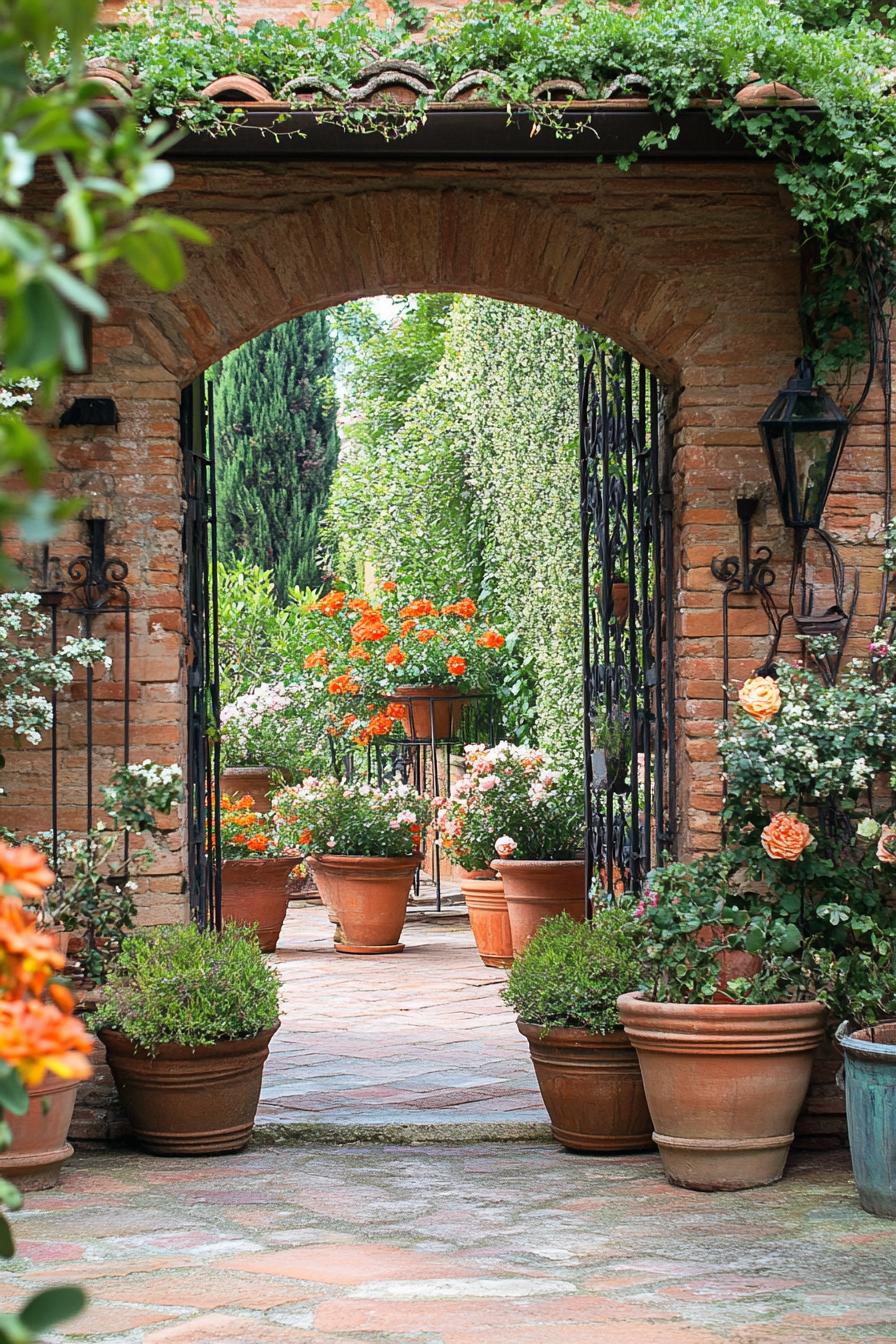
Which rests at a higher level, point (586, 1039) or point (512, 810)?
point (512, 810)

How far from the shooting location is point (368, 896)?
32.2 ft

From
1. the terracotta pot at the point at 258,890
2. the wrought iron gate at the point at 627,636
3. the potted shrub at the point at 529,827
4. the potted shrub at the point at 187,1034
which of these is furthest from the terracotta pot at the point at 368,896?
the potted shrub at the point at 187,1034

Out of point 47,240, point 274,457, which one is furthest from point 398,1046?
point 274,457

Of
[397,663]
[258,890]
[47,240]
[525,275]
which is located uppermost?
[525,275]

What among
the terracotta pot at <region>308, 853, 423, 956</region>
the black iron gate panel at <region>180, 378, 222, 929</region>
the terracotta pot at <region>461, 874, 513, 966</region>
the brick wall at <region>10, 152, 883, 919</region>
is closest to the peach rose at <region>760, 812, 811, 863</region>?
the brick wall at <region>10, 152, 883, 919</region>

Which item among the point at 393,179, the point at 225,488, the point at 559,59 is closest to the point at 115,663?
the point at 393,179

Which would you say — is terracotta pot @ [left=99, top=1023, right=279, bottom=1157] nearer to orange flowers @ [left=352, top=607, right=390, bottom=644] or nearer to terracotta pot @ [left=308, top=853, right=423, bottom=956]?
terracotta pot @ [left=308, top=853, right=423, bottom=956]

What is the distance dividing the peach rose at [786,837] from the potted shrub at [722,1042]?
0.21 m

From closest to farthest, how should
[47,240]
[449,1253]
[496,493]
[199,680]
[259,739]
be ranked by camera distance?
[47,240], [449,1253], [199,680], [259,739], [496,493]

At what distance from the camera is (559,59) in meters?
4.71

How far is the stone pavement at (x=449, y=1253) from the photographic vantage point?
11.2ft

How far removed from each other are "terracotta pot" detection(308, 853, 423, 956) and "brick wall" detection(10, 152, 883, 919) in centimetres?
453

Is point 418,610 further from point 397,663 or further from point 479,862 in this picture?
point 479,862

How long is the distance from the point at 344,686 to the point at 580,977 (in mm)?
6227
